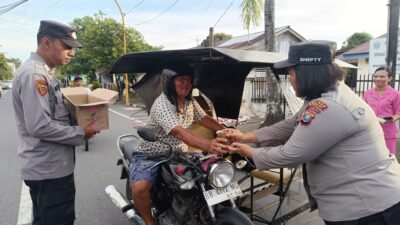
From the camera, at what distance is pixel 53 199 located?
99.5 inches

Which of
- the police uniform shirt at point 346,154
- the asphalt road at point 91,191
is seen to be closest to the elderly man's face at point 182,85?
the police uniform shirt at point 346,154

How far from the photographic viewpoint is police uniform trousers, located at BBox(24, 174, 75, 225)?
249 centimetres

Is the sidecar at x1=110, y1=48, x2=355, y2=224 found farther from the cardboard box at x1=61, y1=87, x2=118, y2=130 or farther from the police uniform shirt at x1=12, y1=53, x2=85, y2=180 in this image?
the police uniform shirt at x1=12, y1=53, x2=85, y2=180

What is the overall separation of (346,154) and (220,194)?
3.30 feet

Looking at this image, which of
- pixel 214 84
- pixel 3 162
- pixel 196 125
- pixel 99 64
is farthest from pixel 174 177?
pixel 99 64

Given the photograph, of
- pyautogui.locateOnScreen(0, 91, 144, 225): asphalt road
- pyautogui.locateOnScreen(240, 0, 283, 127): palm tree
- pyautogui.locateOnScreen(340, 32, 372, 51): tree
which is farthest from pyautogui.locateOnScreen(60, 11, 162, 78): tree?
pyautogui.locateOnScreen(340, 32, 372, 51): tree

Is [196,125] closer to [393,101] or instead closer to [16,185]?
[393,101]

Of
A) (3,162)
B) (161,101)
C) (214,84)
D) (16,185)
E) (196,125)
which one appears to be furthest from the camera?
(3,162)

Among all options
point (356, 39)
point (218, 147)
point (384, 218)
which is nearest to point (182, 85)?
point (218, 147)

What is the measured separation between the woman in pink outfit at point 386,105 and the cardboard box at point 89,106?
3.77 m

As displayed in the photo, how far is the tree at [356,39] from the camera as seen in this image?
127 feet

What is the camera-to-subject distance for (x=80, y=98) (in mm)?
3068

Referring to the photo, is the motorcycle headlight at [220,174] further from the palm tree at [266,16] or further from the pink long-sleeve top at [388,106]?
the palm tree at [266,16]

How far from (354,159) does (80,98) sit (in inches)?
98.9
